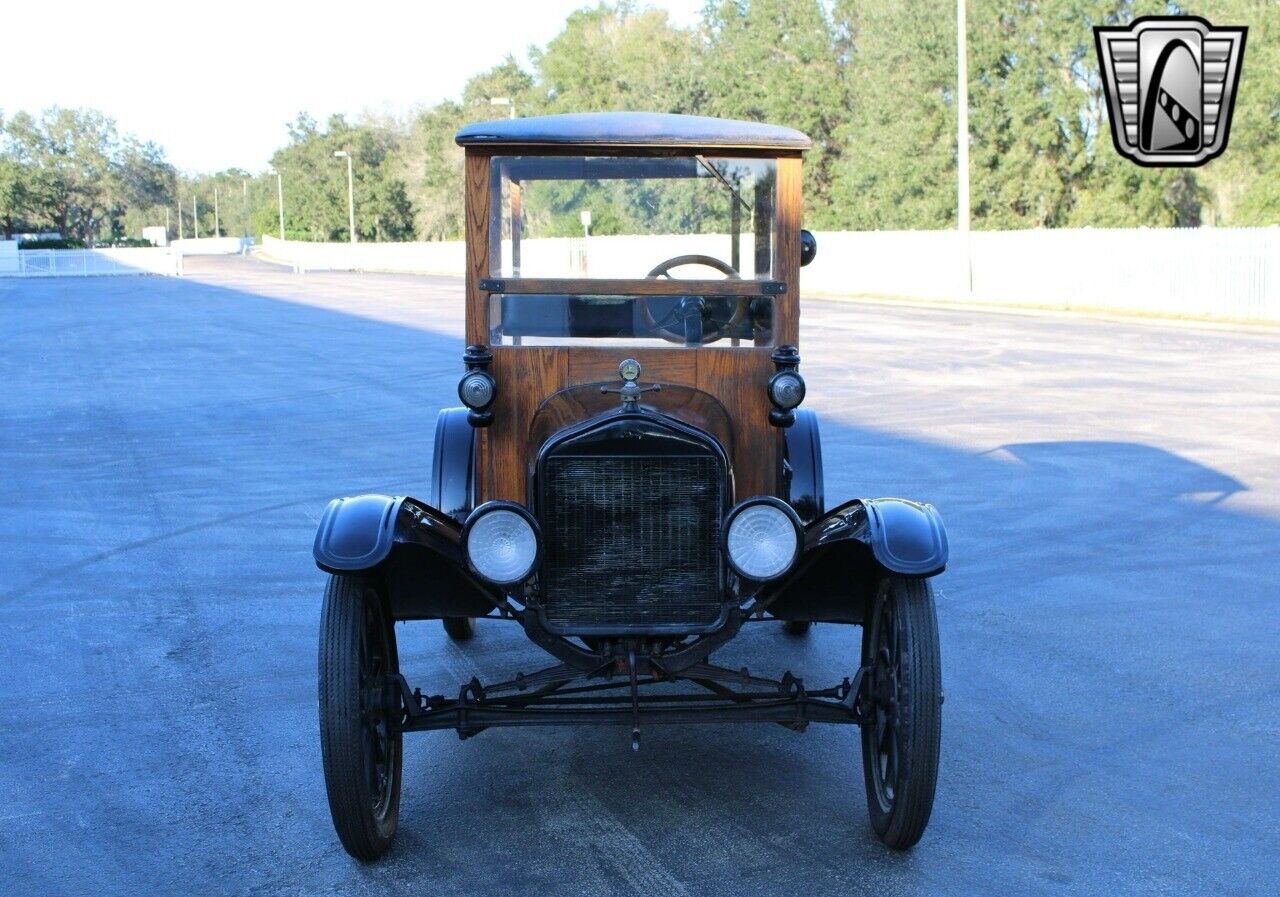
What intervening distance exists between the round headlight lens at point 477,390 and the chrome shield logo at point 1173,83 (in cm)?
1749

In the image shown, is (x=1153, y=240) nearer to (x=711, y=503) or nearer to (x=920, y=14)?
(x=920, y=14)

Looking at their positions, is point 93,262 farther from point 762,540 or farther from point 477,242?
point 762,540

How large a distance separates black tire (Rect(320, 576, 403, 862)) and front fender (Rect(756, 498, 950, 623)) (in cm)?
118

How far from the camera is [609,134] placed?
4.98 m

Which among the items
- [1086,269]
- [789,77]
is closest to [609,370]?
[1086,269]

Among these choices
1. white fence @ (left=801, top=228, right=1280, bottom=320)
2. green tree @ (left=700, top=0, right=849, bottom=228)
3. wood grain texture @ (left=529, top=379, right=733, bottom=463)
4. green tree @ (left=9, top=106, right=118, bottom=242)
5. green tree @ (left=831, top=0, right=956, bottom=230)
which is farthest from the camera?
green tree @ (left=9, top=106, right=118, bottom=242)

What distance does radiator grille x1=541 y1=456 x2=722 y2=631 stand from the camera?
4.15 metres

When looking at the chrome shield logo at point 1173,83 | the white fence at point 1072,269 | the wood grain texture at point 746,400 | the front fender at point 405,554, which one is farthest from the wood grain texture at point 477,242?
the white fence at point 1072,269

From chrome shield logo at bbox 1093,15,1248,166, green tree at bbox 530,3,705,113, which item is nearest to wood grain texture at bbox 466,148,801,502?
chrome shield logo at bbox 1093,15,1248,166

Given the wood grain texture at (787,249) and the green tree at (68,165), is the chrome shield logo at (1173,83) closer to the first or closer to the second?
the wood grain texture at (787,249)

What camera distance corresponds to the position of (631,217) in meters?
5.27

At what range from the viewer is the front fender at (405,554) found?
13.1ft

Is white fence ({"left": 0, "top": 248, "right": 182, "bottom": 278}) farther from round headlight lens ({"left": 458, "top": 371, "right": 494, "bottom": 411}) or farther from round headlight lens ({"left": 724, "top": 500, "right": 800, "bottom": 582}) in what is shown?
round headlight lens ({"left": 724, "top": 500, "right": 800, "bottom": 582})

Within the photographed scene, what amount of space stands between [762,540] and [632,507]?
0.41 metres
